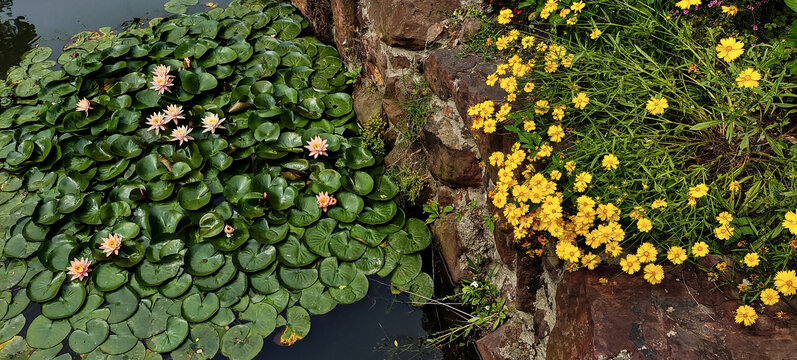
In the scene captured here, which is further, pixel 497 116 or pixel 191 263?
pixel 191 263

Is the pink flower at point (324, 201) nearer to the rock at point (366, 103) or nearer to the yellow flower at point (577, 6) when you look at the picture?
the rock at point (366, 103)

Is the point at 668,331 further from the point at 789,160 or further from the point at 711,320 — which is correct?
the point at 789,160

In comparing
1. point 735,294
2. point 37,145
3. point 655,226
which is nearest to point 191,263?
point 37,145

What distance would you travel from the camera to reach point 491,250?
2680 mm

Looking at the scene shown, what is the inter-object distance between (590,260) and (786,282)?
590 mm

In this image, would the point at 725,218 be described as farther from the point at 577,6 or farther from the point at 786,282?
the point at 577,6

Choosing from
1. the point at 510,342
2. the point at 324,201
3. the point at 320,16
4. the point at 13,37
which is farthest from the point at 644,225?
the point at 13,37

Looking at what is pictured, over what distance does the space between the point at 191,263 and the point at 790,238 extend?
107 inches

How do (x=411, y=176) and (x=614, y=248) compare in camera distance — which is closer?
(x=614, y=248)

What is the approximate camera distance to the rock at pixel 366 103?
138 inches

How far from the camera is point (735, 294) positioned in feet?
5.72

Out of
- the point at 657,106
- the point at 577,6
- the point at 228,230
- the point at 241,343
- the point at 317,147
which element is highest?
the point at 577,6

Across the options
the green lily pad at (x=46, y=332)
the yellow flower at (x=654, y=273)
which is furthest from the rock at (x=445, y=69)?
the green lily pad at (x=46, y=332)

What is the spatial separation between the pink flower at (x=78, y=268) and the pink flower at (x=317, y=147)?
1.43m
